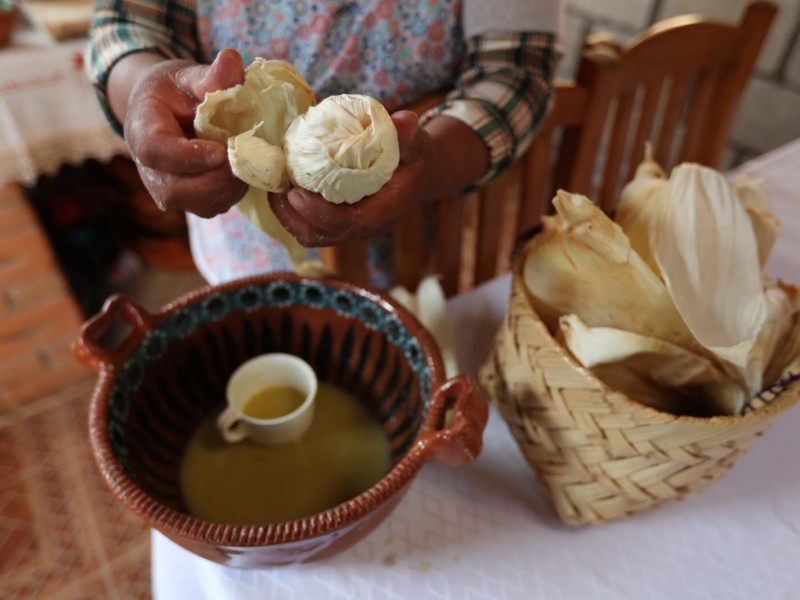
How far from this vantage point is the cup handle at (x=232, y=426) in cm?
46

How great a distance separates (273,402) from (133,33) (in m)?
0.37

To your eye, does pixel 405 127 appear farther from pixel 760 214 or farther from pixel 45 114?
pixel 45 114

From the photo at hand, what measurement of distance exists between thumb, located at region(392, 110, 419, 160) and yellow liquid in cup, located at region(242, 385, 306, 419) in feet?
0.80

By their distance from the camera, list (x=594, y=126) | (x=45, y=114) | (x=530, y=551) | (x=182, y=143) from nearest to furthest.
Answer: (x=182, y=143) → (x=530, y=551) → (x=594, y=126) → (x=45, y=114)

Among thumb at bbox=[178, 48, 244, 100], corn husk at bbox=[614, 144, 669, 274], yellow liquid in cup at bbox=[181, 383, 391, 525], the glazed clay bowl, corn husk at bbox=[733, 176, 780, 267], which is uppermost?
thumb at bbox=[178, 48, 244, 100]

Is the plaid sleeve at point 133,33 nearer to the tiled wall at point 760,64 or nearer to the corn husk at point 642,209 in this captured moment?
the corn husk at point 642,209

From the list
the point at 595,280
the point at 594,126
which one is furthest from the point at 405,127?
the point at 594,126

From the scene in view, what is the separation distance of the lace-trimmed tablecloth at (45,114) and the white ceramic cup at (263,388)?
77 cm

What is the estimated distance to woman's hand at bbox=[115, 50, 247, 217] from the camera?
1.10 feet

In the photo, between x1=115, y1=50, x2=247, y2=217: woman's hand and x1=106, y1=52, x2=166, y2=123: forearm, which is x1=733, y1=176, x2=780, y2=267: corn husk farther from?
x1=106, y1=52, x2=166, y2=123: forearm

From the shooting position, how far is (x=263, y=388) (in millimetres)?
507

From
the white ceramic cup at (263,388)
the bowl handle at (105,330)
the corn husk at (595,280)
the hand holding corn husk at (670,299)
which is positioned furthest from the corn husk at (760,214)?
the bowl handle at (105,330)

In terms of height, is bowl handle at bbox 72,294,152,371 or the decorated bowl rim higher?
bowl handle at bbox 72,294,152,371

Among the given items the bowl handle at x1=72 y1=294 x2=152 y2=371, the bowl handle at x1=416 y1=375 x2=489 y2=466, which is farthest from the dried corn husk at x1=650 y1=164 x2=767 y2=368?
the bowl handle at x1=72 y1=294 x2=152 y2=371
